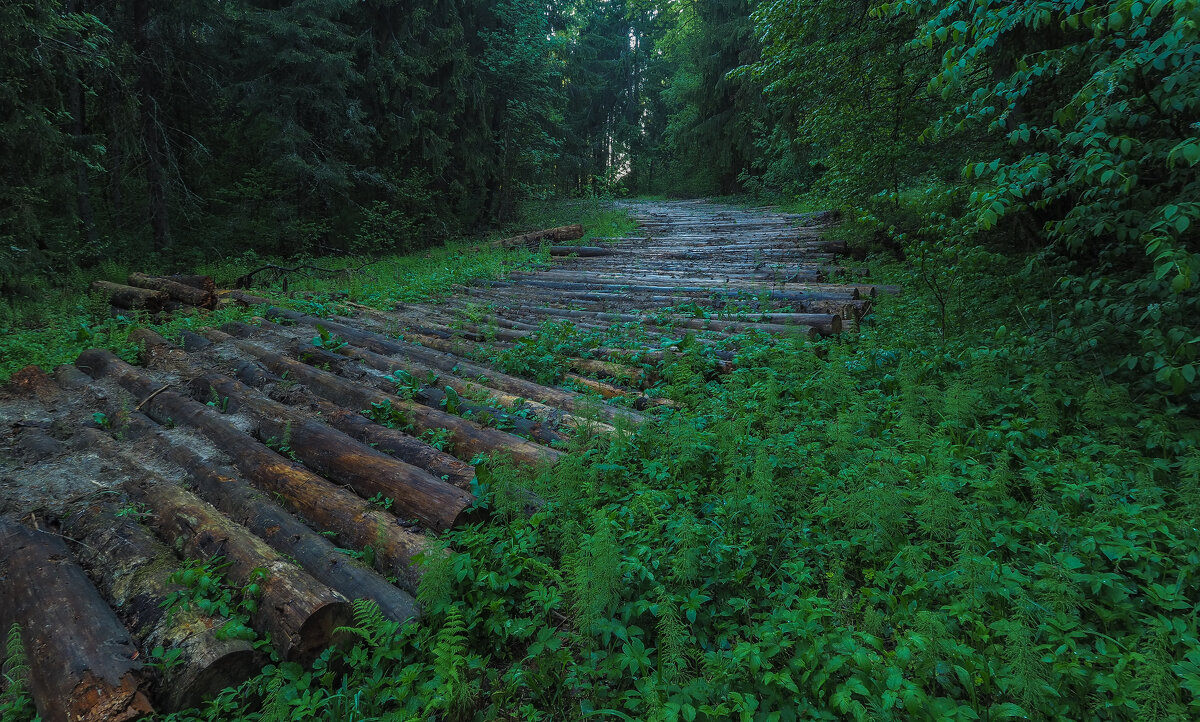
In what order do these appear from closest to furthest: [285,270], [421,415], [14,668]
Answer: [14,668], [421,415], [285,270]

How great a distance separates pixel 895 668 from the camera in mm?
2051

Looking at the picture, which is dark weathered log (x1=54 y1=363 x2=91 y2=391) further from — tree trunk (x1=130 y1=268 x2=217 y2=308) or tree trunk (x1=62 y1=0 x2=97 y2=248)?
tree trunk (x1=62 y1=0 x2=97 y2=248)

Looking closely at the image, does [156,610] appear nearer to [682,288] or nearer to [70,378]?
[70,378]

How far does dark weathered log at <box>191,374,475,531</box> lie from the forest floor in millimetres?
23

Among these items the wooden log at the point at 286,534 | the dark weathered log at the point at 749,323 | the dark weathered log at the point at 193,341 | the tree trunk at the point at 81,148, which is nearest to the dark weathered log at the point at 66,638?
the wooden log at the point at 286,534

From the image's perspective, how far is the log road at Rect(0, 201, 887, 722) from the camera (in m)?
2.56

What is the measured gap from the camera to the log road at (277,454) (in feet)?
8.40

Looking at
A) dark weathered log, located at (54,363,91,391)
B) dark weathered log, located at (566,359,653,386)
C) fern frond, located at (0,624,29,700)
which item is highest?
dark weathered log, located at (566,359,653,386)

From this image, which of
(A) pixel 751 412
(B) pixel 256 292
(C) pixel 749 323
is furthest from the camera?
(B) pixel 256 292

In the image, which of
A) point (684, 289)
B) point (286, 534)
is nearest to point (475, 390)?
point (286, 534)

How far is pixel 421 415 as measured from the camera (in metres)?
4.69

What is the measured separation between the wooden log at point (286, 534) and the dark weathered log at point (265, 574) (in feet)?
0.32

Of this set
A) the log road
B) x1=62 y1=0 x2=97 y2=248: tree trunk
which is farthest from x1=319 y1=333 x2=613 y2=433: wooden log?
x1=62 y1=0 x2=97 y2=248: tree trunk

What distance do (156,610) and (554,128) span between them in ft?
63.4
